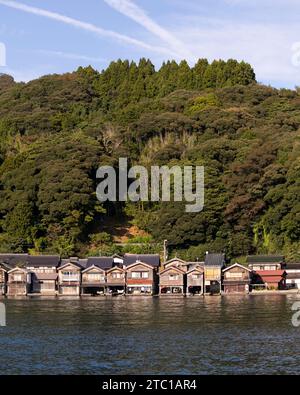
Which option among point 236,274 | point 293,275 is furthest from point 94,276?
point 293,275

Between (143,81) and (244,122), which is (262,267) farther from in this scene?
(143,81)

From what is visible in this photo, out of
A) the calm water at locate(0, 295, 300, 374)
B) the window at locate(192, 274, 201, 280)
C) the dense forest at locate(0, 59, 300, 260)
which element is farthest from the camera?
the dense forest at locate(0, 59, 300, 260)

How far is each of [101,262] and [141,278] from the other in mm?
3041

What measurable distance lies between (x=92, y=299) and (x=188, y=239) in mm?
10470

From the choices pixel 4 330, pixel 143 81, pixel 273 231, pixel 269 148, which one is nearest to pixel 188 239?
pixel 273 231

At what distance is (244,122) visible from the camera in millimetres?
67812

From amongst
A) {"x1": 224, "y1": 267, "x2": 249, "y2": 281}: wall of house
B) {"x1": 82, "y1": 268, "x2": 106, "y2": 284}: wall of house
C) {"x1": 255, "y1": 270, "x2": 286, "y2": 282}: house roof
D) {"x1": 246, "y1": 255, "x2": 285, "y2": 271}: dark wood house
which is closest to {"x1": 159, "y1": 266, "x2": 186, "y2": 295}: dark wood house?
{"x1": 224, "y1": 267, "x2": 249, "y2": 281}: wall of house

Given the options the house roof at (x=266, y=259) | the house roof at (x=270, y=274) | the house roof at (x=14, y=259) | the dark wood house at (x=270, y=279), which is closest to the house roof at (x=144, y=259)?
the house roof at (x=266, y=259)

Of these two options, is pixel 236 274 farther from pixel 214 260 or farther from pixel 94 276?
pixel 94 276

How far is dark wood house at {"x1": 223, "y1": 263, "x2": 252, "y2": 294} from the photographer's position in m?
49.1

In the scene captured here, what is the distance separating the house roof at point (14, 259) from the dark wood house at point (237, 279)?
533 inches

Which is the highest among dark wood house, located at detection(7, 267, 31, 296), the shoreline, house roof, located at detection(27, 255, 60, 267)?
house roof, located at detection(27, 255, 60, 267)

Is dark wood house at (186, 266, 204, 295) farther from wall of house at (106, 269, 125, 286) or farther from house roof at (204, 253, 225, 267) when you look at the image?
wall of house at (106, 269, 125, 286)

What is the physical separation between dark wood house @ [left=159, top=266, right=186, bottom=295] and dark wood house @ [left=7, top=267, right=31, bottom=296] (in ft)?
28.9
